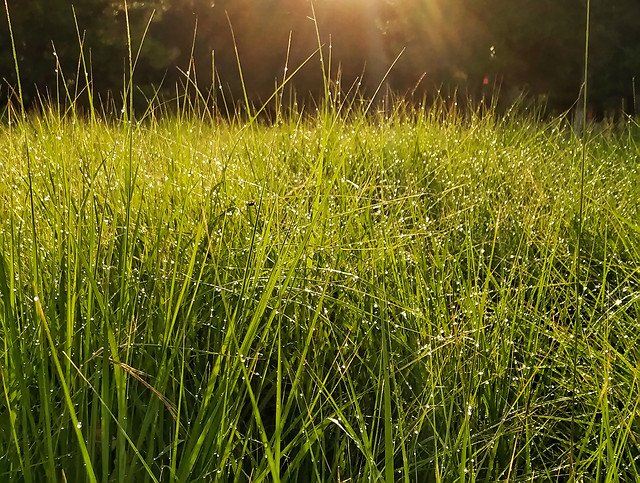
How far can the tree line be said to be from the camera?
9.25 metres

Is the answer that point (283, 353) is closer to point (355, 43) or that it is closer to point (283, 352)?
point (283, 352)

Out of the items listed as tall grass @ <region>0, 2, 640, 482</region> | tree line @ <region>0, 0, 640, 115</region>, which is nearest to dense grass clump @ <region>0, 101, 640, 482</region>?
tall grass @ <region>0, 2, 640, 482</region>

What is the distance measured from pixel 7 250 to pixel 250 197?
649 mm

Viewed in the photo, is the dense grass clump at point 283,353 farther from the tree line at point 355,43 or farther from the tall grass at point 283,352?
the tree line at point 355,43

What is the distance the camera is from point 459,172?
240 cm

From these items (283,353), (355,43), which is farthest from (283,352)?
(355,43)

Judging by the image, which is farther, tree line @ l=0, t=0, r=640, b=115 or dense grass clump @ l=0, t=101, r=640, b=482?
tree line @ l=0, t=0, r=640, b=115

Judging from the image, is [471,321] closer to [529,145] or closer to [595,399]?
[595,399]

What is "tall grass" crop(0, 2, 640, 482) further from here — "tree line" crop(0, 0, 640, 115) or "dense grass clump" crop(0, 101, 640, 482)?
"tree line" crop(0, 0, 640, 115)

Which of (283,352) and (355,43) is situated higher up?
(355,43)

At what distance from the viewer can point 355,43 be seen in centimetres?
1075

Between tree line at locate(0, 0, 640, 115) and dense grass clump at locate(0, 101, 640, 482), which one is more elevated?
tree line at locate(0, 0, 640, 115)

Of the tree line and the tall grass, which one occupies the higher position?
the tree line

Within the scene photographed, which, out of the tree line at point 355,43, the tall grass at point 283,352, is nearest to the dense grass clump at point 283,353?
the tall grass at point 283,352
